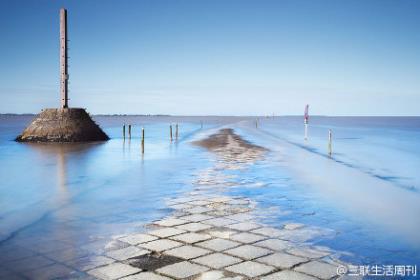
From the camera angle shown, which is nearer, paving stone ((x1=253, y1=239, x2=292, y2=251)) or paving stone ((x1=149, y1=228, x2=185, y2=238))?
paving stone ((x1=253, y1=239, x2=292, y2=251))

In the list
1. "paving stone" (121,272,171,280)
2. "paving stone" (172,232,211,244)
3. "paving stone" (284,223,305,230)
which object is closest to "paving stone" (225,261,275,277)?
"paving stone" (121,272,171,280)

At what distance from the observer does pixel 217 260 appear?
17.2 ft

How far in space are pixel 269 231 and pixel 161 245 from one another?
77.3 inches

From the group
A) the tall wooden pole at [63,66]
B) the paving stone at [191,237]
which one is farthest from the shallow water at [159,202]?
the tall wooden pole at [63,66]

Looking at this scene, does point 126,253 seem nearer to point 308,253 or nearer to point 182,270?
point 182,270

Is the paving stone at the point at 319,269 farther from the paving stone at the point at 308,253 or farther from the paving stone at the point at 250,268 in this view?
the paving stone at the point at 250,268

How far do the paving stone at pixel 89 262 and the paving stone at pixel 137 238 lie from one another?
741mm

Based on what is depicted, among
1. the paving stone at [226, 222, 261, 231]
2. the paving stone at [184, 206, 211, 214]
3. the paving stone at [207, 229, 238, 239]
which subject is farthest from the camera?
the paving stone at [184, 206, 211, 214]

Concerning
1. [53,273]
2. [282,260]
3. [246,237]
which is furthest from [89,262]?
[282,260]

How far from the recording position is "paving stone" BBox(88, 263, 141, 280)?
15.6 feet

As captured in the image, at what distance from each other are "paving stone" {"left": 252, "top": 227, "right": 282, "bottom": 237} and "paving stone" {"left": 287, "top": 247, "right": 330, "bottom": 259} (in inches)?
29.6

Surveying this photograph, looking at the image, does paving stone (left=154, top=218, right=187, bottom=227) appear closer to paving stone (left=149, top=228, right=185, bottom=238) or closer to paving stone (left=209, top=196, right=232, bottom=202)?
paving stone (left=149, top=228, right=185, bottom=238)

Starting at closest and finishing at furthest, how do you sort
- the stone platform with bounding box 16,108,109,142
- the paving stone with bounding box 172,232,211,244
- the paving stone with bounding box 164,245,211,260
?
the paving stone with bounding box 164,245,211,260 < the paving stone with bounding box 172,232,211,244 < the stone platform with bounding box 16,108,109,142

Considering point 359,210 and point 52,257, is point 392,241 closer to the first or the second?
point 359,210
